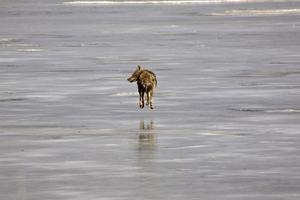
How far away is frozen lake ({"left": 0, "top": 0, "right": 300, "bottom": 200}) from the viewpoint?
574 inches

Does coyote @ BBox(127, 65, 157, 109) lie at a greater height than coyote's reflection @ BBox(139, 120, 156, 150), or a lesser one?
greater

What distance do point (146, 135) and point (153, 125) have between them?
1.38 metres

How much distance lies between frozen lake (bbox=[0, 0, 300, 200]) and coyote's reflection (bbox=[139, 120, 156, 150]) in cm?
2

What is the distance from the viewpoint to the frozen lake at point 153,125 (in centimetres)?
1459

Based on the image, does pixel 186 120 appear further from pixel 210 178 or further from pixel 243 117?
pixel 210 178

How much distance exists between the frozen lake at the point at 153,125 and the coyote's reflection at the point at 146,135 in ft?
0.05

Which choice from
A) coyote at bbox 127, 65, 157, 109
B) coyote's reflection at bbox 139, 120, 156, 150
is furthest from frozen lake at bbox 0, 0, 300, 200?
coyote at bbox 127, 65, 157, 109

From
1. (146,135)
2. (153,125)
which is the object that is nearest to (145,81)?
(153,125)

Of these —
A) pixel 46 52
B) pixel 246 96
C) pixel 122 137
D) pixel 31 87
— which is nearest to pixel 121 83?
pixel 31 87

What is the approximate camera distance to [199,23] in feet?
233

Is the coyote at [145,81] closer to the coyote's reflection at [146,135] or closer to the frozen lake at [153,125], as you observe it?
the frozen lake at [153,125]

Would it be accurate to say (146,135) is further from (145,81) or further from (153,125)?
(145,81)

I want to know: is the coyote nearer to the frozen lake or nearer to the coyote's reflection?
the frozen lake

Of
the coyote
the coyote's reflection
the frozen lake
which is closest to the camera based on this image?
the frozen lake
